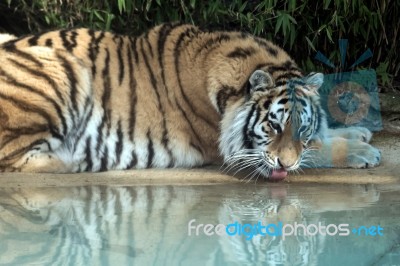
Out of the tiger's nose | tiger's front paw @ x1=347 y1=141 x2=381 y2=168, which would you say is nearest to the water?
the tiger's nose

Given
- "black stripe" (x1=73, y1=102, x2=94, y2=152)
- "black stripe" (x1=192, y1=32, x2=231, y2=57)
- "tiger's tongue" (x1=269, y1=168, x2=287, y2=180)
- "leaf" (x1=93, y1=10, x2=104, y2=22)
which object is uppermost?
"leaf" (x1=93, y1=10, x2=104, y2=22)

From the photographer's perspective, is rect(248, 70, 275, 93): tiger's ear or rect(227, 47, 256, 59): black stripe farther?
rect(227, 47, 256, 59): black stripe

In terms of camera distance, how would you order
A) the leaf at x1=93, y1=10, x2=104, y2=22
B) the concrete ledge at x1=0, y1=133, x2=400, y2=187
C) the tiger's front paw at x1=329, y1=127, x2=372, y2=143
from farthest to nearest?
the leaf at x1=93, y1=10, x2=104, y2=22 → the tiger's front paw at x1=329, y1=127, x2=372, y2=143 → the concrete ledge at x1=0, y1=133, x2=400, y2=187

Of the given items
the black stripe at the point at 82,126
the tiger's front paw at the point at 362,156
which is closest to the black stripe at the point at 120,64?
the black stripe at the point at 82,126

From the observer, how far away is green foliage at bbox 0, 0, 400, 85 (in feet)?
16.5

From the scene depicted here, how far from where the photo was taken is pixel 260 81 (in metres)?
3.95

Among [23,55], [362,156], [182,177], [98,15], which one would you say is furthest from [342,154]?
[98,15]

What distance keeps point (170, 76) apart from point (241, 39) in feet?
1.51

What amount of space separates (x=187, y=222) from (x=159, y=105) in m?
1.48

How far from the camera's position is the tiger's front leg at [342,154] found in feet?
13.4

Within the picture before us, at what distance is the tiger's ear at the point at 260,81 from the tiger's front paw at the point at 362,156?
0.61 m

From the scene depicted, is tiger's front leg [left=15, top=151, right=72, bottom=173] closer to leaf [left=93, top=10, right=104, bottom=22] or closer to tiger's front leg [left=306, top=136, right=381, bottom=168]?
tiger's front leg [left=306, top=136, right=381, bottom=168]

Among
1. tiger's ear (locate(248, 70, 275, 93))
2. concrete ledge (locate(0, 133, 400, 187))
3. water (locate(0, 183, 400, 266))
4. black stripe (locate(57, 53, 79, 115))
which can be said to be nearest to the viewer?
water (locate(0, 183, 400, 266))

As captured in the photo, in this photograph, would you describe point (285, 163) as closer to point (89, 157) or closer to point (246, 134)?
point (246, 134)
